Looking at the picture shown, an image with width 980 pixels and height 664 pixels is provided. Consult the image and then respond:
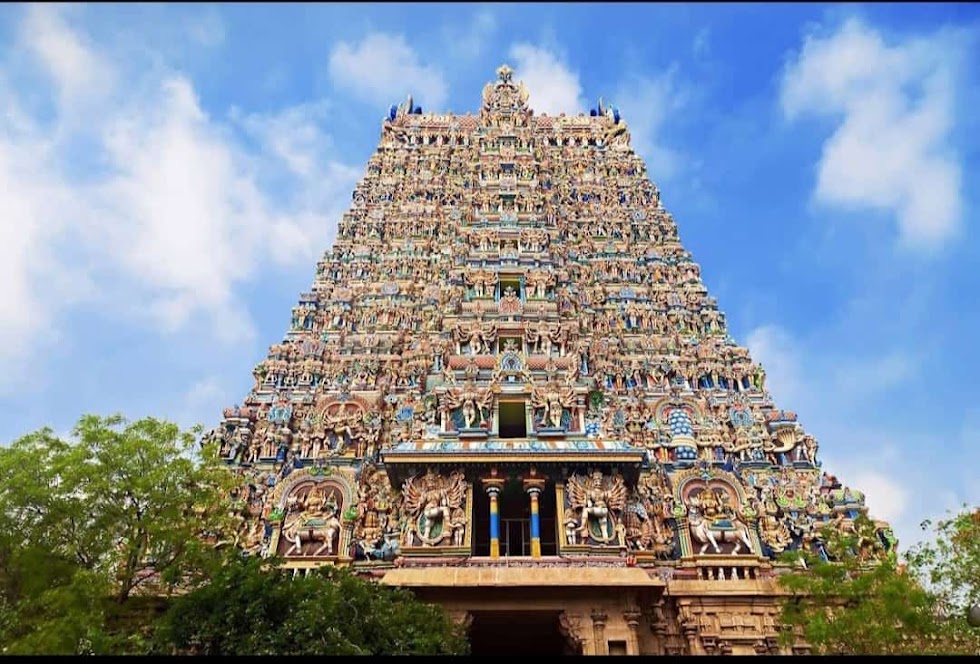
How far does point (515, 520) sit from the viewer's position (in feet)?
65.9

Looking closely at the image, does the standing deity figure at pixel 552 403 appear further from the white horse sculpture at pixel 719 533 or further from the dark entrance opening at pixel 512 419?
the white horse sculpture at pixel 719 533

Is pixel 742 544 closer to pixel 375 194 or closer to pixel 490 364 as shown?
pixel 490 364

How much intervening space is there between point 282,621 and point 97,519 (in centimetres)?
566

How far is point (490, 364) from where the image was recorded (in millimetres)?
23422

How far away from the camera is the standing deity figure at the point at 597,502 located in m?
18.0

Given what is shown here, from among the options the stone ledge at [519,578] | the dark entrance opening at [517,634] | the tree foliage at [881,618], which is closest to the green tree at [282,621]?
the stone ledge at [519,578]

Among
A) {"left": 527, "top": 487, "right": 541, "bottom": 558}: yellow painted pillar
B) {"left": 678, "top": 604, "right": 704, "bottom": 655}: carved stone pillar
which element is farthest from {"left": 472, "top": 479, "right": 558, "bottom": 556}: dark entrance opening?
{"left": 678, "top": 604, "right": 704, "bottom": 655}: carved stone pillar

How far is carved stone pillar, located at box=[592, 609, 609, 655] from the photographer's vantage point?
623 inches

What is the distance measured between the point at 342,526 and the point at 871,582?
521 inches

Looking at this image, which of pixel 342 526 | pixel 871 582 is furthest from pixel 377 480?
pixel 871 582

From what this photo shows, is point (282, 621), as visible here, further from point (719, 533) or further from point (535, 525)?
point (719, 533)

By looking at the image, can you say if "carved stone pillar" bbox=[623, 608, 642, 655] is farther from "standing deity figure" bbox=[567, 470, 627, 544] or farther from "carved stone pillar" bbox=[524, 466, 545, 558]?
"carved stone pillar" bbox=[524, 466, 545, 558]

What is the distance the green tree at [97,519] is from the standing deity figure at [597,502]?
29.8 ft

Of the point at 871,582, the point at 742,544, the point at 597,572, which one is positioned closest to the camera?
the point at 871,582
